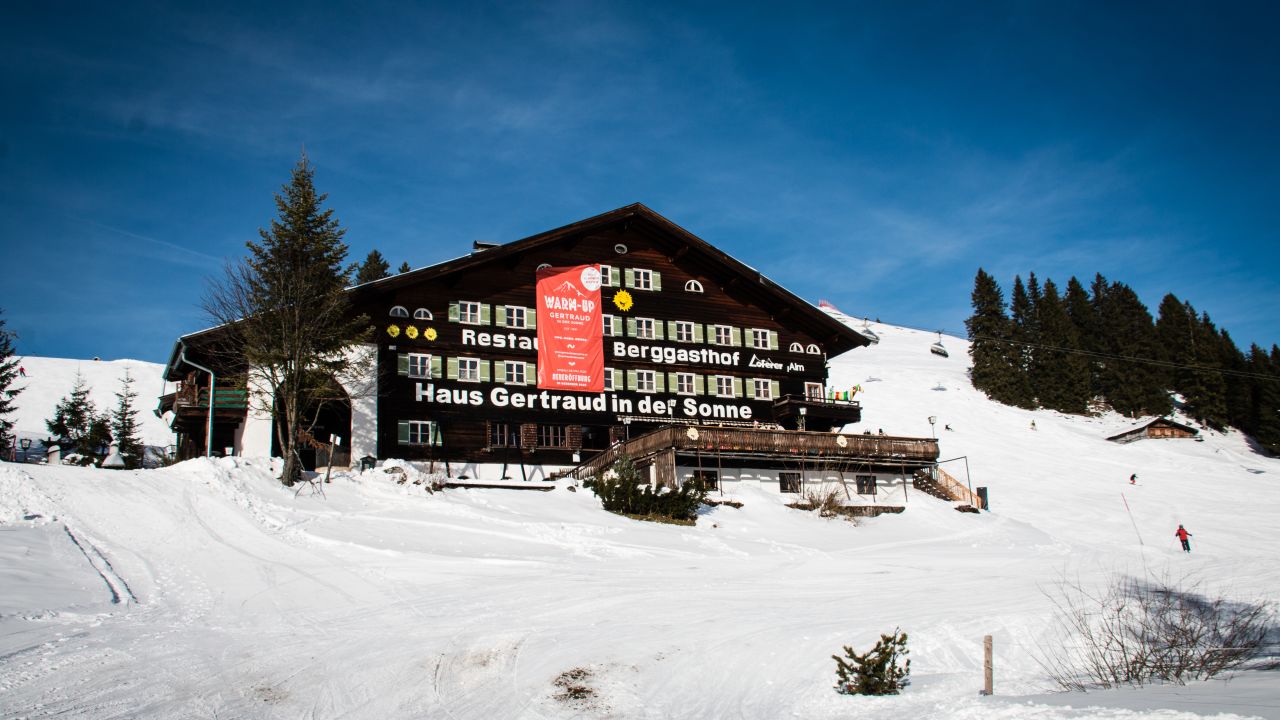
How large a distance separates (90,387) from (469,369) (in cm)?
8186

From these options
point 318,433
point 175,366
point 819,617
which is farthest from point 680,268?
point 819,617

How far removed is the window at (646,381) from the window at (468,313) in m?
8.19

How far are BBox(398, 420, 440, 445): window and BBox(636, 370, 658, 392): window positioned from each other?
9.93 m

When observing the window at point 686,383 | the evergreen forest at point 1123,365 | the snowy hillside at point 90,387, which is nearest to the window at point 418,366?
the window at point 686,383

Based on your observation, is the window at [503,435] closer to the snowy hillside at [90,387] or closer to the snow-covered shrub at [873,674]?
the snow-covered shrub at [873,674]

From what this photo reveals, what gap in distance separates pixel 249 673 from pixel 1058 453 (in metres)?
62.0

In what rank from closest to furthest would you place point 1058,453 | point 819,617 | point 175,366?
point 819,617, point 175,366, point 1058,453

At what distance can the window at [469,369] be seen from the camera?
41906 millimetres

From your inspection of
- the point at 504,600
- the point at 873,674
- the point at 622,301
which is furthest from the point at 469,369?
the point at 873,674

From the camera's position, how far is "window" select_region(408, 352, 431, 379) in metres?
41.0

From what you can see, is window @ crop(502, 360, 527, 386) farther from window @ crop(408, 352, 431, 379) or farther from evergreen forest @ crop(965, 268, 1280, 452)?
evergreen forest @ crop(965, 268, 1280, 452)

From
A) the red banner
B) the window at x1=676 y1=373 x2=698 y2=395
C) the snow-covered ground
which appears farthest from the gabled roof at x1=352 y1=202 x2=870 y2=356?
the snow-covered ground

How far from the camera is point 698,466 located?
36938 mm

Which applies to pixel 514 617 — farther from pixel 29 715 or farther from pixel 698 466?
pixel 698 466
